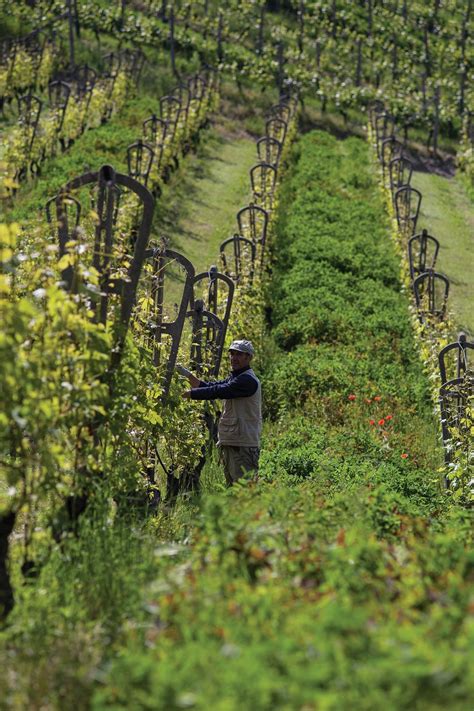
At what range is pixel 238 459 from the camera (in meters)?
7.82

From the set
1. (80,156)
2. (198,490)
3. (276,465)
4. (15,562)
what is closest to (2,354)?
(15,562)

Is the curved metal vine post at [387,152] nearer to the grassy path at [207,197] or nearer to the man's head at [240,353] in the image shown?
the grassy path at [207,197]

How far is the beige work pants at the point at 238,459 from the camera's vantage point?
25.6 ft

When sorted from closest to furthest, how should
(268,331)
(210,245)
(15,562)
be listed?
1. (15,562)
2. (268,331)
3. (210,245)

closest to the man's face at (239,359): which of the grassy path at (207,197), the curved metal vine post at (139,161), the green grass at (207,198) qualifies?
the green grass at (207,198)

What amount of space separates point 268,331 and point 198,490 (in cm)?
681

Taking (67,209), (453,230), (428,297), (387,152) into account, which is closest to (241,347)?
(67,209)

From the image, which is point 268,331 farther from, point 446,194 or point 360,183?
point 446,194

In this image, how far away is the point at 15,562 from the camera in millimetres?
4766

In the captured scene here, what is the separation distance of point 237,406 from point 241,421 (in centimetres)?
12

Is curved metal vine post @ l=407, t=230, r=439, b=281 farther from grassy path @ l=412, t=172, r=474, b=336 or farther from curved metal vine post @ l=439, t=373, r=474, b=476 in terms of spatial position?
curved metal vine post @ l=439, t=373, r=474, b=476

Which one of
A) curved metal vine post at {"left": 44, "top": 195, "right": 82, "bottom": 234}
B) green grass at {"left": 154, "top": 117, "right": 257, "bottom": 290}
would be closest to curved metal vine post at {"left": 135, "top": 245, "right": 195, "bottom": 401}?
curved metal vine post at {"left": 44, "top": 195, "right": 82, "bottom": 234}

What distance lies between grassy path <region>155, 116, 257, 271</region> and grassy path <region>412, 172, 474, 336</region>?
445 centimetres

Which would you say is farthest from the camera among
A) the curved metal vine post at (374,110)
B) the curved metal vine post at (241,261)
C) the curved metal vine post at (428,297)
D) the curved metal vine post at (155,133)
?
the curved metal vine post at (374,110)
